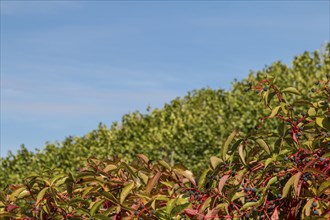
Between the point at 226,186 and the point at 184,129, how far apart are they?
9.35 meters

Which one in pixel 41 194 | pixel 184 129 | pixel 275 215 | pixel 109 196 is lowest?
pixel 275 215

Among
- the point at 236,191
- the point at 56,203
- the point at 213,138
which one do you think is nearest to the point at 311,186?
the point at 236,191

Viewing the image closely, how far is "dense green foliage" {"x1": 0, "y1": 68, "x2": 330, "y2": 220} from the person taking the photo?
3051 millimetres

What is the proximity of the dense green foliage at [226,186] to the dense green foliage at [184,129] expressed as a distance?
7777 mm

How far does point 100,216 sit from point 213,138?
9094 mm

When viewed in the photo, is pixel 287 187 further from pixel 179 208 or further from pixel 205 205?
pixel 179 208

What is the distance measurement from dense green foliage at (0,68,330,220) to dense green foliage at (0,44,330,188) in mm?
7777

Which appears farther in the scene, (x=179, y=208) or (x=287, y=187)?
(x=179, y=208)

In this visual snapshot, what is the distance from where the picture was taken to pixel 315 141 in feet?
10.5

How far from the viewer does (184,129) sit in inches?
500

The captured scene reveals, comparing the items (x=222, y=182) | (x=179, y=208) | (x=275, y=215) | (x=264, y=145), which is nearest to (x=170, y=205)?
(x=179, y=208)

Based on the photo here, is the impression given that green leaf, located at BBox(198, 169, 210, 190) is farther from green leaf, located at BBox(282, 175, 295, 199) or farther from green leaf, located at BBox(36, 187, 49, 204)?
green leaf, located at BBox(36, 187, 49, 204)

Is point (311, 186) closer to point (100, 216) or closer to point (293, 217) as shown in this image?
point (293, 217)

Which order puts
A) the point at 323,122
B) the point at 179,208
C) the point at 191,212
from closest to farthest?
the point at 179,208 → the point at 191,212 → the point at 323,122
